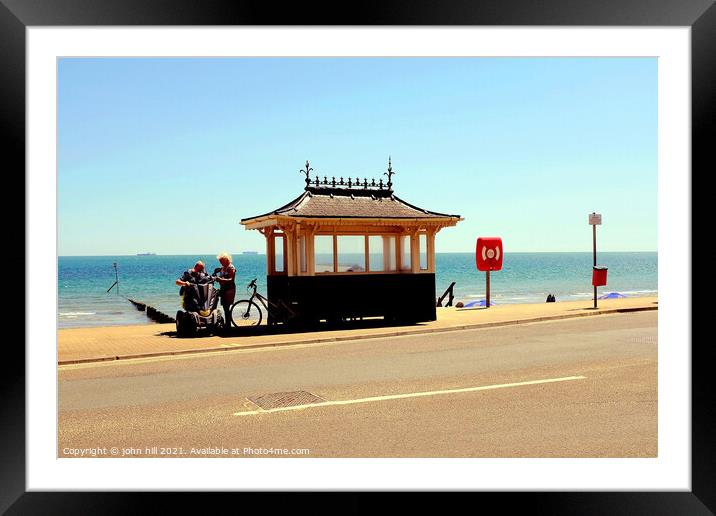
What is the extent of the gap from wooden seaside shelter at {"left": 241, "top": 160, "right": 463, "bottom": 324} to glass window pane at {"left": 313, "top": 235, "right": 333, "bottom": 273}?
1.0 inches

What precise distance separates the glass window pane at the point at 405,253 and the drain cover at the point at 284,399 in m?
8.68

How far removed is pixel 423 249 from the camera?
16562mm

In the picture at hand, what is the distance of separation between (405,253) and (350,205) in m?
1.99

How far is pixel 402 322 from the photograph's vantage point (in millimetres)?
15977

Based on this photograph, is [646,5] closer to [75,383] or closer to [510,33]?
[510,33]

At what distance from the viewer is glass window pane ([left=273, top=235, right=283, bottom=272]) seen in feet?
53.1

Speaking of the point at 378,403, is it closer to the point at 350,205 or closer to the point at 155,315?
the point at 350,205

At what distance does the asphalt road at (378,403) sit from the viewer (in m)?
5.75

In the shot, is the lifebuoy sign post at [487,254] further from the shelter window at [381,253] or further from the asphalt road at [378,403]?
the asphalt road at [378,403]

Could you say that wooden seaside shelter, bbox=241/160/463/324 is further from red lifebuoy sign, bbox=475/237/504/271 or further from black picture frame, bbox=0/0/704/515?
black picture frame, bbox=0/0/704/515

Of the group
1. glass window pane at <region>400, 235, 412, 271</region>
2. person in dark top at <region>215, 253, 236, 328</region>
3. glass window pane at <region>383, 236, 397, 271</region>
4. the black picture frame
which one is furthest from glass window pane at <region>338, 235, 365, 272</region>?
the black picture frame

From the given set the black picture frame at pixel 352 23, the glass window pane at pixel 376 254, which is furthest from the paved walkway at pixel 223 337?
the black picture frame at pixel 352 23

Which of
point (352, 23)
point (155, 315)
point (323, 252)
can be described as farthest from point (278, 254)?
point (155, 315)
